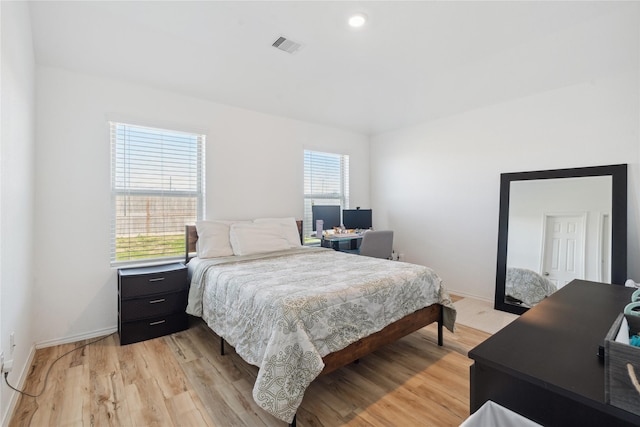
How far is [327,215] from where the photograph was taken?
4445 mm

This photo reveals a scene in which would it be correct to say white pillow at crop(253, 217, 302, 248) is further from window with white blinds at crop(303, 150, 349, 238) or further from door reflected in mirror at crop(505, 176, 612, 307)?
door reflected in mirror at crop(505, 176, 612, 307)

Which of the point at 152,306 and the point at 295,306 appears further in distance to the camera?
the point at 152,306

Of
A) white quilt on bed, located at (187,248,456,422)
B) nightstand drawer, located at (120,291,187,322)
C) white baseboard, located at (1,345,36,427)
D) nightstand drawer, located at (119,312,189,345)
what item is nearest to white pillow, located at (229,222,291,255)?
white quilt on bed, located at (187,248,456,422)

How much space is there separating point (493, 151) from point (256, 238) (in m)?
3.06

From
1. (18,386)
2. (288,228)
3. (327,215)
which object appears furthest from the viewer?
(327,215)

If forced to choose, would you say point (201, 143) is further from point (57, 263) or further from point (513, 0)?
point (513, 0)

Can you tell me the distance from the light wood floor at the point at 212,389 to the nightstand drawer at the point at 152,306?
26 cm

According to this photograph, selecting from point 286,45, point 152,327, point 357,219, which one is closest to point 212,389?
point 152,327

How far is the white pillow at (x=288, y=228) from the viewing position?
3.68 metres

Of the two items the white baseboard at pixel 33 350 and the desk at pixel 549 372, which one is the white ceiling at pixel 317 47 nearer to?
the desk at pixel 549 372

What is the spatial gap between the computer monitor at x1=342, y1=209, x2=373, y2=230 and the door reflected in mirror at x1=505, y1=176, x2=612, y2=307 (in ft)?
6.41

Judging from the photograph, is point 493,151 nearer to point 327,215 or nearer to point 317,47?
point 327,215

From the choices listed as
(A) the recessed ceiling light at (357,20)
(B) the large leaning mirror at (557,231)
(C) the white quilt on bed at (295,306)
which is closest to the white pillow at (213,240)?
(C) the white quilt on bed at (295,306)

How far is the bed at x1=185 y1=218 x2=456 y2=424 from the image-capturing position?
61.0 inches
